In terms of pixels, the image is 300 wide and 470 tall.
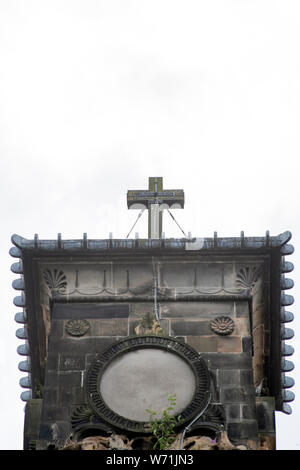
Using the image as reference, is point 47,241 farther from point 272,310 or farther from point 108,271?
point 272,310

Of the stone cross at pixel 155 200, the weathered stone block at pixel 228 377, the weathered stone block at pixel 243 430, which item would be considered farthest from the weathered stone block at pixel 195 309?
the stone cross at pixel 155 200

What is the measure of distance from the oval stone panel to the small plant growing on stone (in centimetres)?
31

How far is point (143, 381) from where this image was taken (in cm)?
3688

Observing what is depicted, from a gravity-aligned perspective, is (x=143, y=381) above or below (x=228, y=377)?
below

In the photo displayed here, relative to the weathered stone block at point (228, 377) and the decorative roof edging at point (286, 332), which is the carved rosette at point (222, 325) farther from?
the decorative roof edging at point (286, 332)

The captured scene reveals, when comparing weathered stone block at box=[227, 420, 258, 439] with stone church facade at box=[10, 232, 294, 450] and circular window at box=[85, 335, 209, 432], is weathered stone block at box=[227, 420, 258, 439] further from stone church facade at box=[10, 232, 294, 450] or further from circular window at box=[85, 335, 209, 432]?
circular window at box=[85, 335, 209, 432]

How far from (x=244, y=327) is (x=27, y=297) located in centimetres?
552

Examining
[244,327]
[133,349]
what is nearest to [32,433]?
[133,349]

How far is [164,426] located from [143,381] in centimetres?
181

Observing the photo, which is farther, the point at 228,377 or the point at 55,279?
the point at 55,279

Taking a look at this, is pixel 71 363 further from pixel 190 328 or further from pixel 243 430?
pixel 243 430

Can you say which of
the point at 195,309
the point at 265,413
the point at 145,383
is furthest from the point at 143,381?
the point at 265,413

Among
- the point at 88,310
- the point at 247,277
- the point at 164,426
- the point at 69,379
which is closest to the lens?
the point at 164,426

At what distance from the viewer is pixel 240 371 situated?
37.4 m
